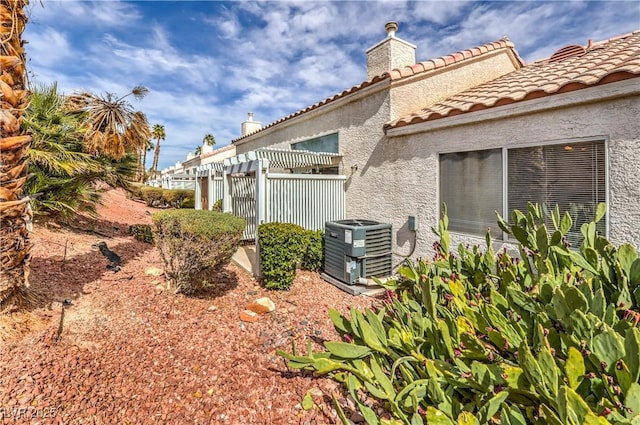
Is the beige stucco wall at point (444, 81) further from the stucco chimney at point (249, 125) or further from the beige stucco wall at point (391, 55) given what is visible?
the stucco chimney at point (249, 125)

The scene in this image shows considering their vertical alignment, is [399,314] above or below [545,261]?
below

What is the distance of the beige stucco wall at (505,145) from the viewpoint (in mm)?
5680

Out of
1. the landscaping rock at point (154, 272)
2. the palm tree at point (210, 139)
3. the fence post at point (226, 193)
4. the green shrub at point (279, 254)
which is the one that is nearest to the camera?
the green shrub at point (279, 254)

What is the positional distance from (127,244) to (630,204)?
1599cm

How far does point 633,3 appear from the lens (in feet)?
30.9

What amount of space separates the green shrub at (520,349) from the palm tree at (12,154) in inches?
189

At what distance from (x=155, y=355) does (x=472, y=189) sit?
316 inches

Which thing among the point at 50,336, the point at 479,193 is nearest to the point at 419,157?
the point at 479,193

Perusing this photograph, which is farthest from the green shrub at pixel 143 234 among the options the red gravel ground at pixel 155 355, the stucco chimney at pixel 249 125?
the stucco chimney at pixel 249 125

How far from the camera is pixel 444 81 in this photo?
10773 mm

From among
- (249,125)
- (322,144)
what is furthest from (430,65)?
(249,125)

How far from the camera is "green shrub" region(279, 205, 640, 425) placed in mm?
2730

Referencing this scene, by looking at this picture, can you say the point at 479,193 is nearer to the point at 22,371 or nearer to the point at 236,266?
the point at 236,266

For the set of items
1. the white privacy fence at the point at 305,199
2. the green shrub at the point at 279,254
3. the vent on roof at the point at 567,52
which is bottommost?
the green shrub at the point at 279,254
